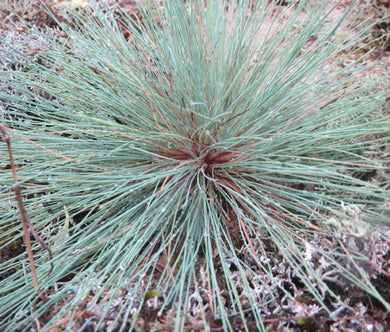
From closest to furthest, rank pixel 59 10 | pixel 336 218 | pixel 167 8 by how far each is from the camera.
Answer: pixel 336 218 → pixel 167 8 → pixel 59 10

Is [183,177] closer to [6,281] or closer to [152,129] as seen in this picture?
[152,129]

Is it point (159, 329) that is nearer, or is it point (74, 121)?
point (159, 329)

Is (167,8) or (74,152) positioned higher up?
(167,8)

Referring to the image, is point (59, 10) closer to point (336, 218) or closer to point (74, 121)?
point (74, 121)

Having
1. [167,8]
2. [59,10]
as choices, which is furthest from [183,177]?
[59,10]

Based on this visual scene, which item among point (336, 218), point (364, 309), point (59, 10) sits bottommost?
point (364, 309)

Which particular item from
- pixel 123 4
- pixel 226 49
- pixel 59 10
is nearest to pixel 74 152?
pixel 226 49

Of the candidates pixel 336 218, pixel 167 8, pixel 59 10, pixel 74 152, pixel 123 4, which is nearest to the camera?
pixel 336 218

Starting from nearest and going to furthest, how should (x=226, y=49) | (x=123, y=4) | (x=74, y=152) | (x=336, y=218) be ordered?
(x=336, y=218), (x=74, y=152), (x=226, y=49), (x=123, y=4)

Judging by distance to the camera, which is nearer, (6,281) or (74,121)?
(6,281)
